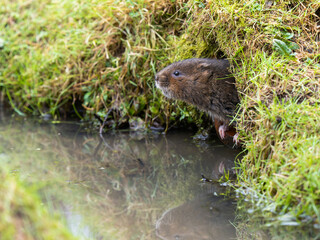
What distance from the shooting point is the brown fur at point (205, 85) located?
4184 mm

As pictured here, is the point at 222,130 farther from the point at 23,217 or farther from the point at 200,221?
the point at 23,217

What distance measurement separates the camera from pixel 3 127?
5.94 meters

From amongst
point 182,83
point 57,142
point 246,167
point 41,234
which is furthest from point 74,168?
point 41,234

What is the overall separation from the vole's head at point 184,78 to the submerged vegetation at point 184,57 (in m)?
0.32

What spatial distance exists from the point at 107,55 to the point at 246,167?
288 centimetres

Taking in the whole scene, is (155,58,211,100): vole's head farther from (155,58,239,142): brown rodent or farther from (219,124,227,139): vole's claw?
(219,124,227,139): vole's claw

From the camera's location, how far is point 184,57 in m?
5.03

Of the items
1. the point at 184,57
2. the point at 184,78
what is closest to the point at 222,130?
the point at 184,78

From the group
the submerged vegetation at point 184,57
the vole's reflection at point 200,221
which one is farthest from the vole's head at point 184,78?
the vole's reflection at point 200,221

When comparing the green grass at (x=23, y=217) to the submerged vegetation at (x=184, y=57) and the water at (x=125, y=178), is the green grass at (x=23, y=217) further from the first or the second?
the submerged vegetation at (x=184, y=57)

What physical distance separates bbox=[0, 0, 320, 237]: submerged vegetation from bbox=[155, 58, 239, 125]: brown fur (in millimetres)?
156

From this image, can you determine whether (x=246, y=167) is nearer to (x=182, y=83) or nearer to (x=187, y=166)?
(x=187, y=166)

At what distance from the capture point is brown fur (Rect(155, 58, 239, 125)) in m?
4.18

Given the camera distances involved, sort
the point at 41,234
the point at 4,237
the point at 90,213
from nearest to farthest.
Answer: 1. the point at 4,237
2. the point at 41,234
3. the point at 90,213
